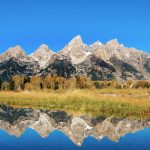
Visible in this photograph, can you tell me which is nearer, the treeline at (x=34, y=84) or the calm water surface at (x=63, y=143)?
the calm water surface at (x=63, y=143)

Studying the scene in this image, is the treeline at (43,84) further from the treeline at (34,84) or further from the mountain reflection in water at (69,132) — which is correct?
the mountain reflection in water at (69,132)

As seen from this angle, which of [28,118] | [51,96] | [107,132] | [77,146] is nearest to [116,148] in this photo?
[77,146]

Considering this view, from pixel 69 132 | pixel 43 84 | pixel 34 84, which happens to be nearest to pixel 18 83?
pixel 34 84

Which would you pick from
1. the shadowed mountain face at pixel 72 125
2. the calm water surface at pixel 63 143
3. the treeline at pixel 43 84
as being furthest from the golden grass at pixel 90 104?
the treeline at pixel 43 84

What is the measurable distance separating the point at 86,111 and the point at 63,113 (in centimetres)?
243

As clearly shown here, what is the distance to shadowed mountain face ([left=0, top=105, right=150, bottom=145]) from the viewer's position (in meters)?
31.7

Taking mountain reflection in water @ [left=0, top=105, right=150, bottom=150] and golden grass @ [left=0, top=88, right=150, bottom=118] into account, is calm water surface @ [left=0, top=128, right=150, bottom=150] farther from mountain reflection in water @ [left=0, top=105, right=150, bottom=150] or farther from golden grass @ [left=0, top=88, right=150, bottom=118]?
golden grass @ [left=0, top=88, right=150, bottom=118]

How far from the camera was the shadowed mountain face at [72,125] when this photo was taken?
3166 centimetres

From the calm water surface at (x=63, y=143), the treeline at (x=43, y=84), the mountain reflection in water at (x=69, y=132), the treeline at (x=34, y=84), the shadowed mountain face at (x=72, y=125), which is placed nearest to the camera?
the calm water surface at (x=63, y=143)

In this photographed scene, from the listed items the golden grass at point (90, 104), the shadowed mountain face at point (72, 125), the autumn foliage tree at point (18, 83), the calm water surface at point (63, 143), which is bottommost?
the calm water surface at point (63, 143)

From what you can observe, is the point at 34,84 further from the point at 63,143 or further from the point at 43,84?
the point at 63,143

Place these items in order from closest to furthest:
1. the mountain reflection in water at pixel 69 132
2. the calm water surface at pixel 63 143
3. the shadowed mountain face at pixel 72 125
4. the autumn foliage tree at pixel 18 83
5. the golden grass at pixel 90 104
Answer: the calm water surface at pixel 63 143 → the mountain reflection in water at pixel 69 132 → the shadowed mountain face at pixel 72 125 → the golden grass at pixel 90 104 → the autumn foliage tree at pixel 18 83

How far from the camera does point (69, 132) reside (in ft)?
107

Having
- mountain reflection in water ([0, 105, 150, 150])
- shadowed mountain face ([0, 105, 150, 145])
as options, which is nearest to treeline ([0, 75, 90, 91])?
shadowed mountain face ([0, 105, 150, 145])
